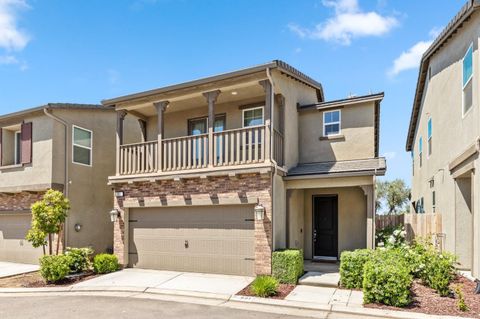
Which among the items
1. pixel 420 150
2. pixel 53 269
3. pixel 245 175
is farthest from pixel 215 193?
pixel 420 150

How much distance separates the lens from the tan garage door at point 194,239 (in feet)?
34.0

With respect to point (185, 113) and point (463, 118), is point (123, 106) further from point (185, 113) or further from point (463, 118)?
point (463, 118)

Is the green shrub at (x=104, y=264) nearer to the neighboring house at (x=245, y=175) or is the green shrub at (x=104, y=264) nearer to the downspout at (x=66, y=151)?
the neighboring house at (x=245, y=175)

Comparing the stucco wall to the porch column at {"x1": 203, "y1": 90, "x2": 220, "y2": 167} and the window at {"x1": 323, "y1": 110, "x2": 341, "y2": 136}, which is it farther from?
the porch column at {"x1": 203, "y1": 90, "x2": 220, "y2": 167}

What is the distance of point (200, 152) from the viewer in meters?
11.1

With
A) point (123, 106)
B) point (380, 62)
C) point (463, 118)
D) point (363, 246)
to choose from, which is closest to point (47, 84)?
point (123, 106)

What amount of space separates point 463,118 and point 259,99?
6194mm

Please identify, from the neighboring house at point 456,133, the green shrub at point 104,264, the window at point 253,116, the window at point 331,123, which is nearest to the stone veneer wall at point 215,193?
the green shrub at point 104,264

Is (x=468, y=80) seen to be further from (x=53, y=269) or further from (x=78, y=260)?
(x=53, y=269)

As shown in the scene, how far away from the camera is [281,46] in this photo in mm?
12562

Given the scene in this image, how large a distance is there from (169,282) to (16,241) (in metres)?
8.49

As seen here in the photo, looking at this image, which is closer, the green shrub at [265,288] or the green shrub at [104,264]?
the green shrub at [265,288]

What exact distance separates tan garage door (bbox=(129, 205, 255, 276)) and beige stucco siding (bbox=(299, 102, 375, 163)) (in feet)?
12.5

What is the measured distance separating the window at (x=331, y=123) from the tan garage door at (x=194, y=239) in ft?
14.6
